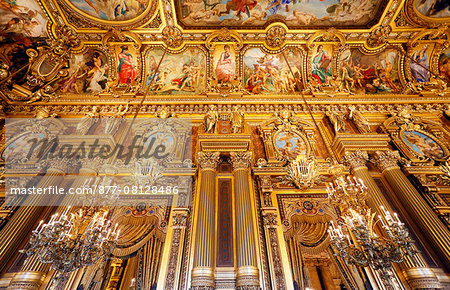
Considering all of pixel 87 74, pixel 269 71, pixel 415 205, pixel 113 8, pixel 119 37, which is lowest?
pixel 415 205

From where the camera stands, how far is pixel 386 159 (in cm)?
669

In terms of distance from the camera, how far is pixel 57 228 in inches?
146

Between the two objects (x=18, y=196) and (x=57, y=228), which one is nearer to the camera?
(x=57, y=228)

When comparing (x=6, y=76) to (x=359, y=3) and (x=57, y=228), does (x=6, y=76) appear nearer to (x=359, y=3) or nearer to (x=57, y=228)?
(x=57, y=228)

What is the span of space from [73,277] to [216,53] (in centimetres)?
914

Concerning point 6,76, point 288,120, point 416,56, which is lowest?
point 288,120

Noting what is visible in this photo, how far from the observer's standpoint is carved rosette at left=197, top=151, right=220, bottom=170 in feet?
21.6

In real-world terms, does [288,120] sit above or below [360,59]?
below

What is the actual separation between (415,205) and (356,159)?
5.94 feet

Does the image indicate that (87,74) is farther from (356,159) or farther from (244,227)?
(356,159)

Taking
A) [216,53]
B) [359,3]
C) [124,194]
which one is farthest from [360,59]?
[124,194]

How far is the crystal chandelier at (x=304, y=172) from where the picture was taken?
580cm

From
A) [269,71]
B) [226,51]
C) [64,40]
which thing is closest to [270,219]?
[269,71]

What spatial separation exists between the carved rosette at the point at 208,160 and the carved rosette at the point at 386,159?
17.0ft
